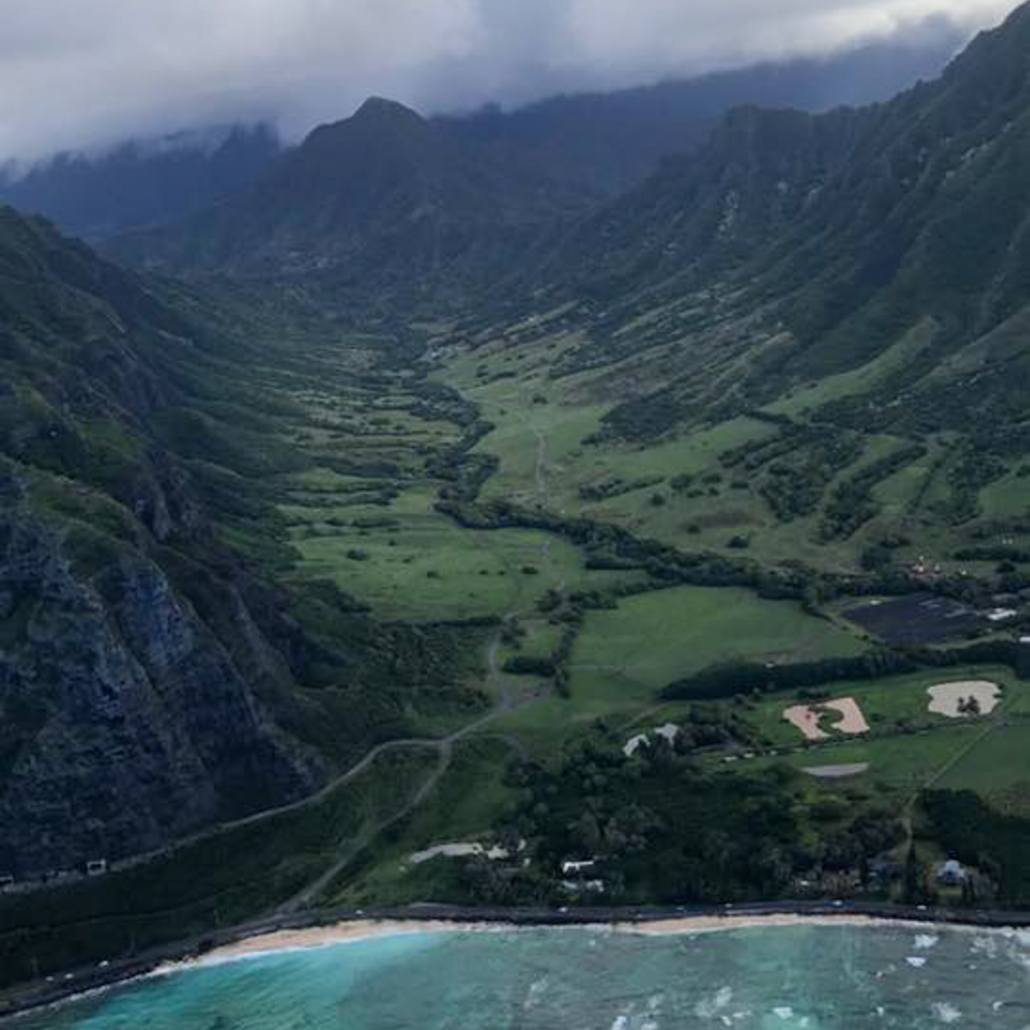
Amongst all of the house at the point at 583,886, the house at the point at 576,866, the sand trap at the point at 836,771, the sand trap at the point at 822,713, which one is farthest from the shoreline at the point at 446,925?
the sand trap at the point at 822,713

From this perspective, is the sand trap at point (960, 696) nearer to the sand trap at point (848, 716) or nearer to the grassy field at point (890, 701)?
the grassy field at point (890, 701)

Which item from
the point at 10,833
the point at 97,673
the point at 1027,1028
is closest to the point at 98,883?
the point at 10,833

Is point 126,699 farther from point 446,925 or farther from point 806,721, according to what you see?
point 806,721

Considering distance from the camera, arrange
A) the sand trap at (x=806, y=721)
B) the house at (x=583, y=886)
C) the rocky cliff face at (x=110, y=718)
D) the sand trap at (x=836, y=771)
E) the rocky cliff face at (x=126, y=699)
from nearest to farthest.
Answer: the house at (x=583, y=886)
the rocky cliff face at (x=110, y=718)
the rocky cliff face at (x=126, y=699)
the sand trap at (x=836, y=771)
the sand trap at (x=806, y=721)

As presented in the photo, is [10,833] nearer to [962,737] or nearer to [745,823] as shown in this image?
[745,823]

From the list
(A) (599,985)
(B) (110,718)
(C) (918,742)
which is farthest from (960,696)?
(B) (110,718)
